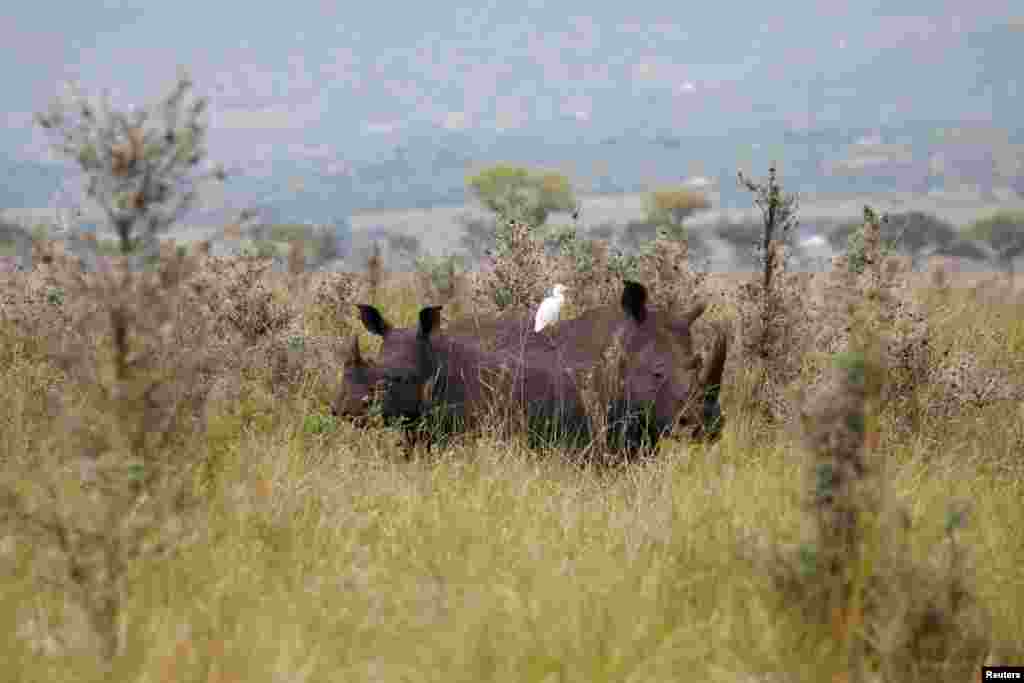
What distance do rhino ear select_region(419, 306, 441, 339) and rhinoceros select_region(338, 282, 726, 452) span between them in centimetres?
2

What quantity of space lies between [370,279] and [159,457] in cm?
734

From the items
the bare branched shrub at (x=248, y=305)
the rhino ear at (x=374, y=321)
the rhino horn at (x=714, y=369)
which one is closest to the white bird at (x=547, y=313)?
the rhino ear at (x=374, y=321)

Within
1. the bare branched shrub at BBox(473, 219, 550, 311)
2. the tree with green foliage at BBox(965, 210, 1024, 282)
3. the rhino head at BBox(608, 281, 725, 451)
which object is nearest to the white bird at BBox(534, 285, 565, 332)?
the rhino head at BBox(608, 281, 725, 451)

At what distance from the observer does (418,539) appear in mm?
5141

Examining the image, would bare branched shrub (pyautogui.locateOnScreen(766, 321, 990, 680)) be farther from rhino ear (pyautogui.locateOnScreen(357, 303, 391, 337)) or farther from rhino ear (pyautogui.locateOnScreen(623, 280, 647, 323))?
rhino ear (pyautogui.locateOnScreen(357, 303, 391, 337))

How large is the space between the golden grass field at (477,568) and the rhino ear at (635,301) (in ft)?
2.65

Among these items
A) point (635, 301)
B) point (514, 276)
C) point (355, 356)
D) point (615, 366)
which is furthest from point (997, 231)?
point (355, 356)

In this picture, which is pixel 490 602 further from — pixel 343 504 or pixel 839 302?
pixel 839 302

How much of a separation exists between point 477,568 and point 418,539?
1.55ft

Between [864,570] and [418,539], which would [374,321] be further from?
[864,570]

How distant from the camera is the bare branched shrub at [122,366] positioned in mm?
4141

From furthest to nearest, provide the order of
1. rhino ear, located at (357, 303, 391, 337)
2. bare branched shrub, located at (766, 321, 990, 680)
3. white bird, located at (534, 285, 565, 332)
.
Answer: white bird, located at (534, 285, 565, 332)
rhino ear, located at (357, 303, 391, 337)
bare branched shrub, located at (766, 321, 990, 680)

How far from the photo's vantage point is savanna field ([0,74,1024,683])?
404 cm

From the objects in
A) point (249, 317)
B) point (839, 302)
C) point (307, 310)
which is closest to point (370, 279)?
point (307, 310)
